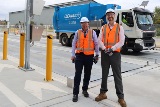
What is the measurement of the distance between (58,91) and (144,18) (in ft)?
29.5

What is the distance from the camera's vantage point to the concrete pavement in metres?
4.81

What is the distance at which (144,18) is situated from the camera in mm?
13016

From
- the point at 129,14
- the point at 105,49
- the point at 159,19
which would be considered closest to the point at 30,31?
the point at 105,49

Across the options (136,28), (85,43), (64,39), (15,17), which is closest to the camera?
(85,43)

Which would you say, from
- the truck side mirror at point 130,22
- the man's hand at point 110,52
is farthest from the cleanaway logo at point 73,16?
the man's hand at point 110,52

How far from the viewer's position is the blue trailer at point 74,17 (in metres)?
14.4

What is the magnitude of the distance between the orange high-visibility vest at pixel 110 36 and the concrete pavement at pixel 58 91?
1.24 meters

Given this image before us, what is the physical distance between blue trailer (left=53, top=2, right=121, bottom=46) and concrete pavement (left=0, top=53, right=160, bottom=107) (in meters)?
7.29

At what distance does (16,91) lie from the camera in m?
5.49

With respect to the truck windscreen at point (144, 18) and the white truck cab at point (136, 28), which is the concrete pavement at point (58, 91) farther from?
the truck windscreen at point (144, 18)

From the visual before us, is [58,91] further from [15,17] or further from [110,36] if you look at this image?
[15,17]

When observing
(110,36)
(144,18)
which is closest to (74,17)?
(144,18)

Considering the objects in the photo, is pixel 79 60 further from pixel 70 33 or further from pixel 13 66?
pixel 70 33

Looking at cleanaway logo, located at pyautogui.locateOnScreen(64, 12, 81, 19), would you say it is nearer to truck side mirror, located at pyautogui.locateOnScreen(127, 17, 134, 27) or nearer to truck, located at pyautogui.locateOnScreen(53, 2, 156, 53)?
truck, located at pyautogui.locateOnScreen(53, 2, 156, 53)
